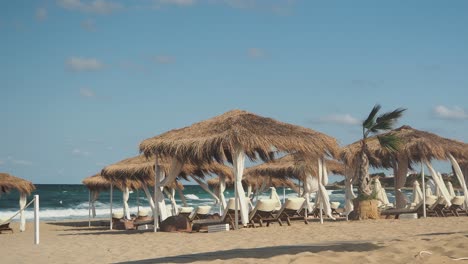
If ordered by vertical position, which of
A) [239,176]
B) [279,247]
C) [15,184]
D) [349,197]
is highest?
[15,184]

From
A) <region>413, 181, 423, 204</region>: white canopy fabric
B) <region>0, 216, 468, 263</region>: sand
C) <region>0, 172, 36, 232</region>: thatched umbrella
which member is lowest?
<region>0, 216, 468, 263</region>: sand

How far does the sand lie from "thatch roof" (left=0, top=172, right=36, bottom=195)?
9.31m

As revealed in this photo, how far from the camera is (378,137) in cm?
1717

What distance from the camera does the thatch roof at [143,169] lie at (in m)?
19.4

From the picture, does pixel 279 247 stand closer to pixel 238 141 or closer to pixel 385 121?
pixel 238 141

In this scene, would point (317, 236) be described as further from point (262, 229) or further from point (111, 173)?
point (111, 173)

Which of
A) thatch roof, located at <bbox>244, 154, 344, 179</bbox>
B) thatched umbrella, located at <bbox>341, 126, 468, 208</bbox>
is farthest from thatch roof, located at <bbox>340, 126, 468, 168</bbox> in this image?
thatch roof, located at <bbox>244, 154, 344, 179</bbox>

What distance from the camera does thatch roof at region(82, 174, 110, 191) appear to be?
24.9m

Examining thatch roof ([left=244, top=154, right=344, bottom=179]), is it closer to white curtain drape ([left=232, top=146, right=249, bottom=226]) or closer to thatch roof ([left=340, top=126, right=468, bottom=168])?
thatch roof ([left=340, top=126, right=468, bottom=168])

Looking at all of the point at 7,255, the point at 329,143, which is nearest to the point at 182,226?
the point at 329,143

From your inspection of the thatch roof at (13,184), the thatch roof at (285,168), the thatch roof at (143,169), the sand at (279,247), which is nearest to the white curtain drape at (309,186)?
the thatch roof at (285,168)

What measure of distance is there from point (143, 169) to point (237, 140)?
19.6ft

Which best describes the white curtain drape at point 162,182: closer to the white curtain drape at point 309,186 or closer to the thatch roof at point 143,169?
the thatch roof at point 143,169

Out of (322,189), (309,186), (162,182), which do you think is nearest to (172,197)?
(309,186)
